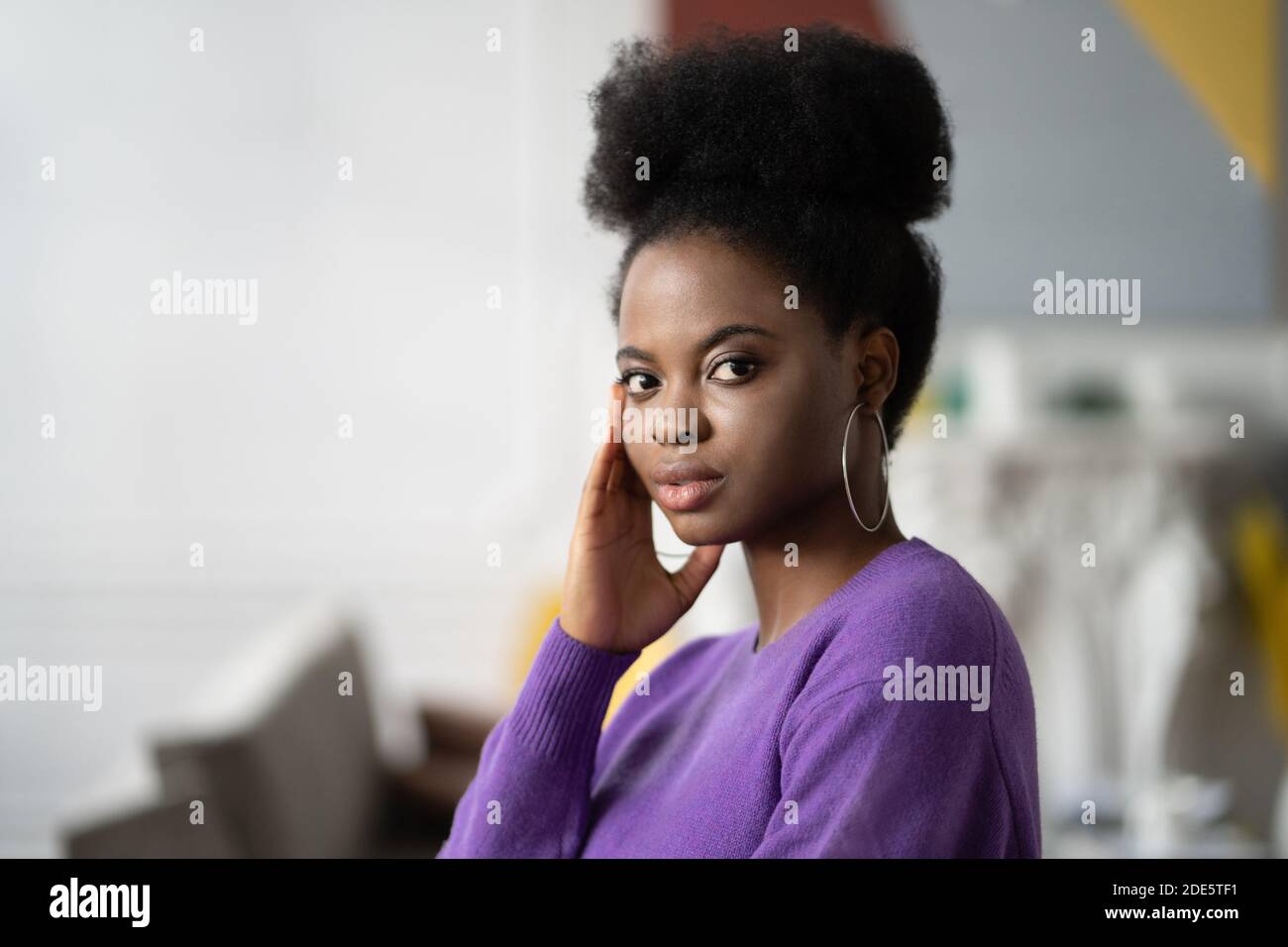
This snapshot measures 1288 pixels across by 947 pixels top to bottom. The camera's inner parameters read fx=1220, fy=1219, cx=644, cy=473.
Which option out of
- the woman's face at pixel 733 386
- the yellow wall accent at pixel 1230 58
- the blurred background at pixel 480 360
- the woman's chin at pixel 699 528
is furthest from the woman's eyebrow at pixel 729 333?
the yellow wall accent at pixel 1230 58

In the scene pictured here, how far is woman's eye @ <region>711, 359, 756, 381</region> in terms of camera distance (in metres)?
0.71

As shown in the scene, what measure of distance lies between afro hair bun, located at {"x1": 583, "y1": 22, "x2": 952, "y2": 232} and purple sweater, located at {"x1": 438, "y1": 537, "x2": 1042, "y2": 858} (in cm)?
23

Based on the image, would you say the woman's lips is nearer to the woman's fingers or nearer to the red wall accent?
the woman's fingers

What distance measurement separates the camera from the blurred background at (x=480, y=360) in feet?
9.55

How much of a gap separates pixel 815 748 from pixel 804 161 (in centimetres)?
35

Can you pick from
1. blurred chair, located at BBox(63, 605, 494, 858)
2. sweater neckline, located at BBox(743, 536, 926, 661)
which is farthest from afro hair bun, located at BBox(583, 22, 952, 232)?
blurred chair, located at BBox(63, 605, 494, 858)

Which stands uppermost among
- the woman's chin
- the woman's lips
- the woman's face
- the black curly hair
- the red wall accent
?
the red wall accent

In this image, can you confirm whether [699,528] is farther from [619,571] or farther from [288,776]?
[288,776]

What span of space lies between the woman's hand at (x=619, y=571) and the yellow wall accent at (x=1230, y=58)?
2.59m

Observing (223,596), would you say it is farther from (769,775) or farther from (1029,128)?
(769,775)

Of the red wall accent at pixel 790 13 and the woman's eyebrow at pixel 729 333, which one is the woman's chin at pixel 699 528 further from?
the red wall accent at pixel 790 13

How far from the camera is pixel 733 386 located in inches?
28.0
